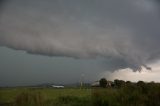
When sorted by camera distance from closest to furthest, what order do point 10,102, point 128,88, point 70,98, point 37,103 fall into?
point 37,103 < point 10,102 < point 128,88 < point 70,98

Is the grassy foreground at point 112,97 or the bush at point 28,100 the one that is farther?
the grassy foreground at point 112,97

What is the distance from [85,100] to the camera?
2569 centimetres

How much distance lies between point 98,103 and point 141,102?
2557 millimetres

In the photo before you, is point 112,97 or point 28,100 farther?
point 112,97

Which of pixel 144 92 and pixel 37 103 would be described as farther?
pixel 144 92

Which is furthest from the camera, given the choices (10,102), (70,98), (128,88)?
(70,98)

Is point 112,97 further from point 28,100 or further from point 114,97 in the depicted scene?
→ point 28,100

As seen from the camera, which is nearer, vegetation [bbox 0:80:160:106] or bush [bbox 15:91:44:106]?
bush [bbox 15:91:44:106]

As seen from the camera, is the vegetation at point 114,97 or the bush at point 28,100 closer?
the bush at point 28,100

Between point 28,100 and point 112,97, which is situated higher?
point 112,97

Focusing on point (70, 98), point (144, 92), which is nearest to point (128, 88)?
point (144, 92)

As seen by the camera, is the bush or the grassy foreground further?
the grassy foreground

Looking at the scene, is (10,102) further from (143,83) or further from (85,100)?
(143,83)

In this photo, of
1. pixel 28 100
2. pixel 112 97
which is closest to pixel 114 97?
pixel 112 97
